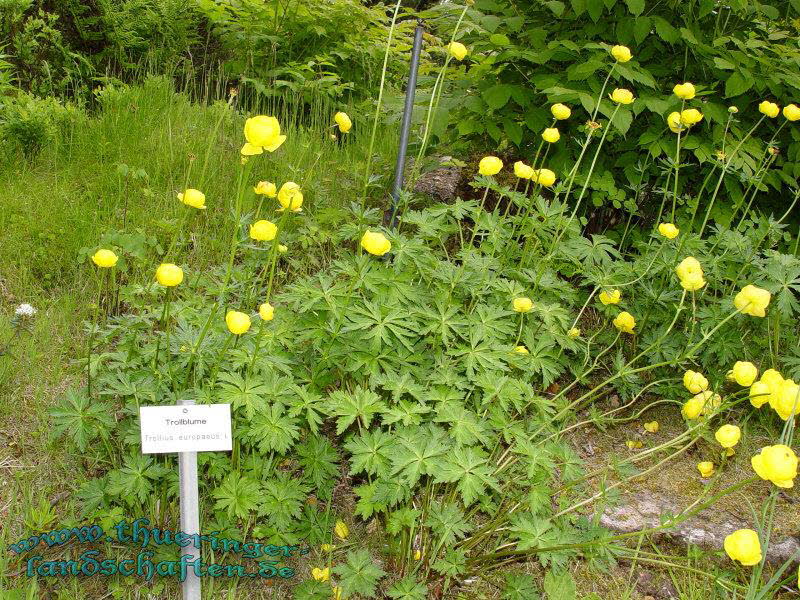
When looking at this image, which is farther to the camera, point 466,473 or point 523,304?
point 523,304

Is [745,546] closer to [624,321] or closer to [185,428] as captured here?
[624,321]

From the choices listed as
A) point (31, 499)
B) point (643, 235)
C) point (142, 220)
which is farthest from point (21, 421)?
point (643, 235)

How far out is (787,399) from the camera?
1.46 metres

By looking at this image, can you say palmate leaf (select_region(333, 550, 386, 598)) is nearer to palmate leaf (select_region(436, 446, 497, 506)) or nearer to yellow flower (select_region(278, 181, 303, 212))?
palmate leaf (select_region(436, 446, 497, 506))

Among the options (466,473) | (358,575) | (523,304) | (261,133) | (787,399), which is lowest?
(358,575)

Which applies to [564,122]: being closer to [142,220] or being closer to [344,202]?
[344,202]

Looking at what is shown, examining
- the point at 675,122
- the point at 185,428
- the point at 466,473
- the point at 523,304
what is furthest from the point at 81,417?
the point at 675,122

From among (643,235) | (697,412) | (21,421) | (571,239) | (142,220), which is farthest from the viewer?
(643,235)

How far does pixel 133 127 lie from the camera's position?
10.4 ft

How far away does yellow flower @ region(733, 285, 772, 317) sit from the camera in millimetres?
1710

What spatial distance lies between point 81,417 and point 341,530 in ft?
2.47

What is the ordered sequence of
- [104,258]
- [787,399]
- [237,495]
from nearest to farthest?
[787,399], [104,258], [237,495]

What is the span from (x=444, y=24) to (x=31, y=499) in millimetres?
2237

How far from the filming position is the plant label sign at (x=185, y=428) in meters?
1.51
